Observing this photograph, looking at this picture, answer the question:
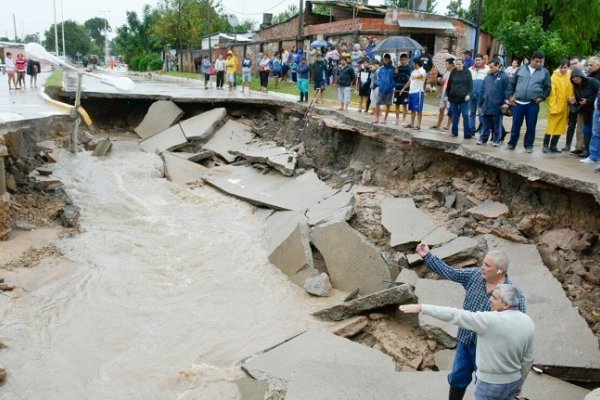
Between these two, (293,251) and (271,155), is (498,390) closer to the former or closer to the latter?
(293,251)

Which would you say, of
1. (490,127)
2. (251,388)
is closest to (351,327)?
(251,388)

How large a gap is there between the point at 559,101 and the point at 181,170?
31.0 feet

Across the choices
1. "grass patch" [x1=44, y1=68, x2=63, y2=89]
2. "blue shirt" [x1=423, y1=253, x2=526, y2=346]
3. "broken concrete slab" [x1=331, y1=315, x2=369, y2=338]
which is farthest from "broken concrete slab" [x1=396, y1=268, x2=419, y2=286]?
"grass patch" [x1=44, y1=68, x2=63, y2=89]

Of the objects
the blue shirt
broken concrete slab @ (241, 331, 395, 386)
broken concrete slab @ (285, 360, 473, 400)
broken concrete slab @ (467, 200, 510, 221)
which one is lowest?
broken concrete slab @ (241, 331, 395, 386)

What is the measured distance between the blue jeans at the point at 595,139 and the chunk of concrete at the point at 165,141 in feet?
37.5

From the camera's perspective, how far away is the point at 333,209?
33.4ft

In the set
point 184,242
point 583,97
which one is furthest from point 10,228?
point 583,97

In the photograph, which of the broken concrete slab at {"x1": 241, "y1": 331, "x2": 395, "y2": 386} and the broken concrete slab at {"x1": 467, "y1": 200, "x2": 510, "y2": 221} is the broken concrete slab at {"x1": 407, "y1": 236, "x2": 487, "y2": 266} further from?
the broken concrete slab at {"x1": 241, "y1": 331, "x2": 395, "y2": 386}

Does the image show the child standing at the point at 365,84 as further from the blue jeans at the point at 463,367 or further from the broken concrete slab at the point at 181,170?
the blue jeans at the point at 463,367

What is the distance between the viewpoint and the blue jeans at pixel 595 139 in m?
7.92

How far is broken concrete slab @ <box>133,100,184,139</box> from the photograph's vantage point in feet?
59.2

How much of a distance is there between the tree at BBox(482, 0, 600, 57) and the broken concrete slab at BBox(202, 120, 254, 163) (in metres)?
14.5

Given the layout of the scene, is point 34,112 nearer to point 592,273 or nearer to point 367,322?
point 367,322

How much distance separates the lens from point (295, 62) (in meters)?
23.1
